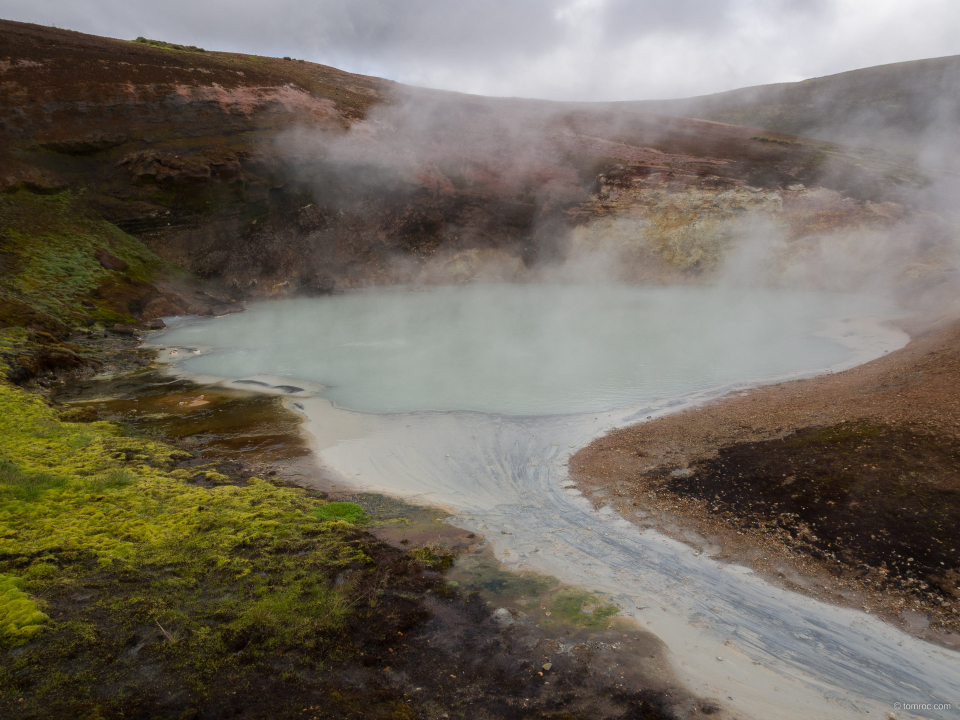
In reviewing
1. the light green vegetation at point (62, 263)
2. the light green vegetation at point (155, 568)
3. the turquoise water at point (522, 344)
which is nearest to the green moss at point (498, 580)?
the light green vegetation at point (155, 568)

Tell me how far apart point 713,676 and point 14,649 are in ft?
20.2

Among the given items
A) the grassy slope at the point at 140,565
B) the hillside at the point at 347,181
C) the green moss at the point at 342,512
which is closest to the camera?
the grassy slope at the point at 140,565

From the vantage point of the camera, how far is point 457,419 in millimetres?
12234

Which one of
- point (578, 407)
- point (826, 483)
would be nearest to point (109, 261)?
point (578, 407)

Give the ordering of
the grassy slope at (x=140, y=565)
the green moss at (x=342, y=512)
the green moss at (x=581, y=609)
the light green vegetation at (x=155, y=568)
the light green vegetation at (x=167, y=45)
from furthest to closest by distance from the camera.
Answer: the light green vegetation at (x=167, y=45) → the green moss at (x=342, y=512) → the green moss at (x=581, y=609) → the light green vegetation at (x=155, y=568) → the grassy slope at (x=140, y=565)

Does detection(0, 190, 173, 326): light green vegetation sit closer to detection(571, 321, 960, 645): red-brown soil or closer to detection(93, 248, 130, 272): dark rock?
detection(93, 248, 130, 272): dark rock

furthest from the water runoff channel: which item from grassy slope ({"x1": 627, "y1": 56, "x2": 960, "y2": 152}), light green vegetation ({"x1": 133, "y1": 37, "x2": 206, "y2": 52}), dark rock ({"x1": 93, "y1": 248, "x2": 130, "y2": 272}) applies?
grassy slope ({"x1": 627, "y1": 56, "x2": 960, "y2": 152})

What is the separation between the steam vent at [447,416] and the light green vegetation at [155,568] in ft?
0.15

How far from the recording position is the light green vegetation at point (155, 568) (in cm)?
493

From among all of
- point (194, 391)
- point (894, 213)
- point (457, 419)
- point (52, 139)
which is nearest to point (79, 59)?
point (52, 139)

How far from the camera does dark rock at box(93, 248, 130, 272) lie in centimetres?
2348

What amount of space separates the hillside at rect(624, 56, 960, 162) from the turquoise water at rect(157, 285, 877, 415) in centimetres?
3096

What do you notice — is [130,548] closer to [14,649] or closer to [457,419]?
[14,649]

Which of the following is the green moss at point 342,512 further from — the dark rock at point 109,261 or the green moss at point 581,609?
the dark rock at point 109,261
